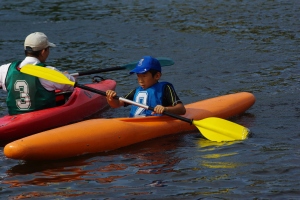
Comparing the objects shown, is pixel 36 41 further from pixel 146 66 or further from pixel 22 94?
pixel 146 66

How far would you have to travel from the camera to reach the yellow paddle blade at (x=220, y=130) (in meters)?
7.23

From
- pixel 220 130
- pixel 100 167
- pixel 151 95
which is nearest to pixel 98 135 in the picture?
pixel 100 167

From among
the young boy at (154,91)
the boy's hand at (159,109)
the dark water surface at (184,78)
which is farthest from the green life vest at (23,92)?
the boy's hand at (159,109)

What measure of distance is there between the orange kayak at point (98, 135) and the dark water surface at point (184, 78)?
103 millimetres

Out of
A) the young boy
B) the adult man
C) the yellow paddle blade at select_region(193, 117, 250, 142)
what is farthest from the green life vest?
the yellow paddle blade at select_region(193, 117, 250, 142)

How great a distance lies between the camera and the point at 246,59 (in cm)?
1176

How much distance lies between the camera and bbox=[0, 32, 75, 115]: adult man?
747 cm

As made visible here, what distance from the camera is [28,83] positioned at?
24.6ft

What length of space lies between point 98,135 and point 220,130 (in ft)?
4.22

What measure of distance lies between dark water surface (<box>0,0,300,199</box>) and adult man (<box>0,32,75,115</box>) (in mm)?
961

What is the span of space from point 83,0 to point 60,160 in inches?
486

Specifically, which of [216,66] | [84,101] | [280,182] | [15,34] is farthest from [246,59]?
[280,182]

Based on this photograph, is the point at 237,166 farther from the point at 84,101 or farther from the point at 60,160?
the point at 84,101

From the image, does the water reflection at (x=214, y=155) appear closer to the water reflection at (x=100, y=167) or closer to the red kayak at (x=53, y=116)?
the water reflection at (x=100, y=167)
